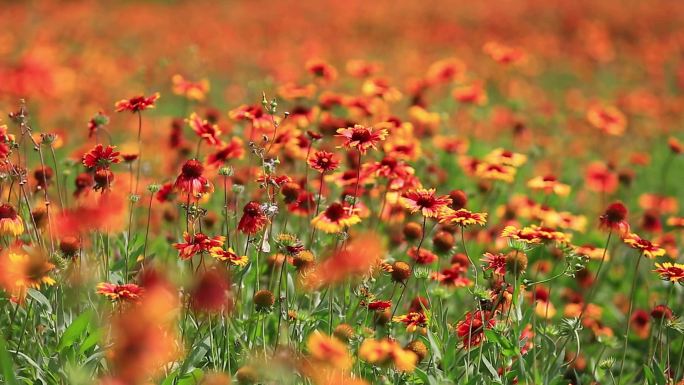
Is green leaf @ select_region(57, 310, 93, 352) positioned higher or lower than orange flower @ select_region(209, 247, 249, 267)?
lower

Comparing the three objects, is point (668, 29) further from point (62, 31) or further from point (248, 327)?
point (248, 327)

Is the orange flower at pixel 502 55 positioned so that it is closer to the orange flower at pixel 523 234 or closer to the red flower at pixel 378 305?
the orange flower at pixel 523 234

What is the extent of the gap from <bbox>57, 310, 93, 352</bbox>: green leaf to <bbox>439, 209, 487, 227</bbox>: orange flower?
3.53 ft

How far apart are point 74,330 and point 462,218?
1.18 metres

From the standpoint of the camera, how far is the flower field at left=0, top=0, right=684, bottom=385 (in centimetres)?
228

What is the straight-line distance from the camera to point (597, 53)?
9.21 meters

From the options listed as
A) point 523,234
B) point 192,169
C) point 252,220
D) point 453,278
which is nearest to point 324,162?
point 252,220

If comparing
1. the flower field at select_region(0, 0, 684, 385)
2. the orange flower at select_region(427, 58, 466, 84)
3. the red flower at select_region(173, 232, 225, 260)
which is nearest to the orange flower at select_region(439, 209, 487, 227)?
the flower field at select_region(0, 0, 684, 385)

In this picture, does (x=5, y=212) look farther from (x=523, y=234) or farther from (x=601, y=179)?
(x=601, y=179)

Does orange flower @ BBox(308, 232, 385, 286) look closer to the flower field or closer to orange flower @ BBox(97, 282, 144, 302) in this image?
the flower field

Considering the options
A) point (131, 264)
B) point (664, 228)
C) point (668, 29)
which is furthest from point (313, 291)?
point (668, 29)

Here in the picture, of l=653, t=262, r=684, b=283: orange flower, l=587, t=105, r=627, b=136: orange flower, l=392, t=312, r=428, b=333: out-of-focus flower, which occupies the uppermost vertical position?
l=653, t=262, r=684, b=283: orange flower

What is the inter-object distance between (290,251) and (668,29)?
1142cm

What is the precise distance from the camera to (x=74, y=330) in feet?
7.47
